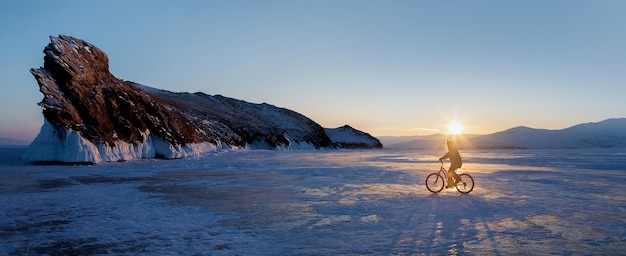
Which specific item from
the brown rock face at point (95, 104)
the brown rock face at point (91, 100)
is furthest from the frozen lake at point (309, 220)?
the brown rock face at point (91, 100)

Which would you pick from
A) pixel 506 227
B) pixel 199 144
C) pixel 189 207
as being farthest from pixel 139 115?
pixel 506 227

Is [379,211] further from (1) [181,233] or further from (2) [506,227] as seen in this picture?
(1) [181,233]

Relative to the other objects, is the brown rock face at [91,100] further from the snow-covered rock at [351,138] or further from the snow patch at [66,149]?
the snow-covered rock at [351,138]

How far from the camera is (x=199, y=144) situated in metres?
52.6

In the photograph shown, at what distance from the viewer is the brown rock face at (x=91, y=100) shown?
110 ft

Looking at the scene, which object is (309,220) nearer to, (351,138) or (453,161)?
(453,161)

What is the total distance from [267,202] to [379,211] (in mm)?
3875

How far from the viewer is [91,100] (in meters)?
37.3

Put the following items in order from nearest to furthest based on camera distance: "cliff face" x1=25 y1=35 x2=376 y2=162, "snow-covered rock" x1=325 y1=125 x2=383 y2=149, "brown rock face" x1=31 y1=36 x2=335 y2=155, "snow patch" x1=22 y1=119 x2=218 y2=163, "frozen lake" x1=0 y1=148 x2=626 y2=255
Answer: "frozen lake" x1=0 y1=148 x2=626 y2=255 → "snow patch" x1=22 y1=119 x2=218 y2=163 → "cliff face" x1=25 y1=35 x2=376 y2=162 → "brown rock face" x1=31 y1=36 x2=335 y2=155 → "snow-covered rock" x1=325 y1=125 x2=383 y2=149

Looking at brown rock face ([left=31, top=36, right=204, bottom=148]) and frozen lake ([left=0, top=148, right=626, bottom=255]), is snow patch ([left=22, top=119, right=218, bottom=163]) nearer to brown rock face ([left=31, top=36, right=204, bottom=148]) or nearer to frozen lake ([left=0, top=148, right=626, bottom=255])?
brown rock face ([left=31, top=36, right=204, bottom=148])

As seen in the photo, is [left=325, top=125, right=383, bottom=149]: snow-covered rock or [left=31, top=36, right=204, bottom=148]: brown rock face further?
[left=325, top=125, right=383, bottom=149]: snow-covered rock

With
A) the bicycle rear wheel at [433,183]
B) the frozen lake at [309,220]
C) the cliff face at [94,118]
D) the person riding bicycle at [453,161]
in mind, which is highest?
the cliff face at [94,118]

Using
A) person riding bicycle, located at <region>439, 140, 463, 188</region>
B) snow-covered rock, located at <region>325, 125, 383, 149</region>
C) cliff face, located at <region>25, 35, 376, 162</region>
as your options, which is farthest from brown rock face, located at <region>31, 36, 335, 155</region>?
snow-covered rock, located at <region>325, 125, 383, 149</region>

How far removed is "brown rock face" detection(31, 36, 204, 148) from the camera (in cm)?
3341
